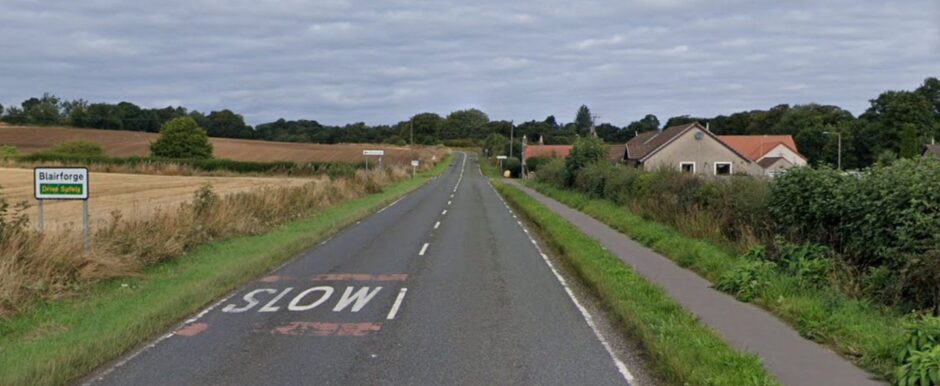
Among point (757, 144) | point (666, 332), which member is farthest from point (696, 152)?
point (666, 332)

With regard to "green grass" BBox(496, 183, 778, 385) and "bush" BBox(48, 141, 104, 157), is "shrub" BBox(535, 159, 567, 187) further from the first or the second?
"bush" BBox(48, 141, 104, 157)

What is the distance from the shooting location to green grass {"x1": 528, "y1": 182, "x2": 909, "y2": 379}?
25.8ft

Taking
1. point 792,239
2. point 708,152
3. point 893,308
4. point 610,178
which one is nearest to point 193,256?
point 792,239

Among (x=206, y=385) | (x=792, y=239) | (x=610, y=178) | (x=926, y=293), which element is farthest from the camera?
(x=610, y=178)

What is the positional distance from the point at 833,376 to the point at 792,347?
1276mm

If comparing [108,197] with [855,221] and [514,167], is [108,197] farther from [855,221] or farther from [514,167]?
[514,167]

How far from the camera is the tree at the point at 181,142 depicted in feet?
340

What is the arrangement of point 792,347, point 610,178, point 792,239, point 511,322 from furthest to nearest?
point 610,178 → point 792,239 → point 511,322 → point 792,347

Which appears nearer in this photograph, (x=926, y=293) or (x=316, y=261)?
(x=926, y=293)

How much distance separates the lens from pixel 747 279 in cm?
1234

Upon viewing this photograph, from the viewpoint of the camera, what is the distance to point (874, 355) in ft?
25.7

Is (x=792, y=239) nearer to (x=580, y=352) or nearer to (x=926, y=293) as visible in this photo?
(x=926, y=293)

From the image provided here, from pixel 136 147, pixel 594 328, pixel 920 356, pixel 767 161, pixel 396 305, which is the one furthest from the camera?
pixel 136 147

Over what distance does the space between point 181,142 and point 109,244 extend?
3759 inches
